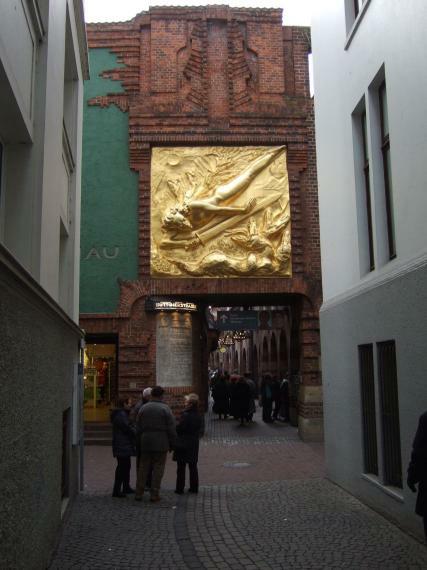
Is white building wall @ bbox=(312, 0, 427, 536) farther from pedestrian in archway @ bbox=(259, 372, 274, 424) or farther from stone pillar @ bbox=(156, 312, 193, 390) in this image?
pedestrian in archway @ bbox=(259, 372, 274, 424)

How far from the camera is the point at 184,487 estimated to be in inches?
416

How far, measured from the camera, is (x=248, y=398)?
21.2 meters

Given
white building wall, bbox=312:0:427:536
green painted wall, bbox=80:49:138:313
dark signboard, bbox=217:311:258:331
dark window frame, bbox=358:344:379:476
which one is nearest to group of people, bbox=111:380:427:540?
white building wall, bbox=312:0:427:536

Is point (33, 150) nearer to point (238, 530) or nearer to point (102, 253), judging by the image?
point (238, 530)

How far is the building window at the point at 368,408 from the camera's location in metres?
8.99

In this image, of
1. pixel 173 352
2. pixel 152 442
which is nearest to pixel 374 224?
pixel 152 442

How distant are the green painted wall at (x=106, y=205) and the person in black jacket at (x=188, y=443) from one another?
26.6 ft

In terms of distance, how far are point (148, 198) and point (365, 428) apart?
35.2ft

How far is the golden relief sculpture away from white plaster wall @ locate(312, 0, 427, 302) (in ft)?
18.8

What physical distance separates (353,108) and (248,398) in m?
13.2

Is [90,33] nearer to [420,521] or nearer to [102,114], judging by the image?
[102,114]

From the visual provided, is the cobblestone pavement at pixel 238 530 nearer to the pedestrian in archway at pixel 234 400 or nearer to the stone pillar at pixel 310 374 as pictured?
the stone pillar at pixel 310 374

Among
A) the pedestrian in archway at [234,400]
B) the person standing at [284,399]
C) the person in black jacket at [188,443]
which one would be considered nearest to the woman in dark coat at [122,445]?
the person in black jacket at [188,443]

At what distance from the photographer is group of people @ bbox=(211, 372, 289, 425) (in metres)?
21.1
